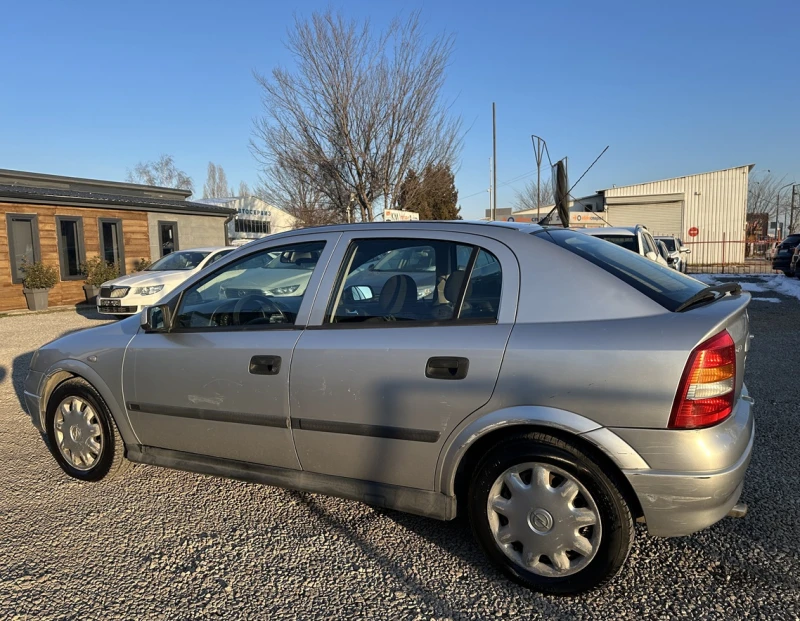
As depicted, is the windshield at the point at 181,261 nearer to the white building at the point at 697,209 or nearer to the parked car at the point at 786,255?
the parked car at the point at 786,255

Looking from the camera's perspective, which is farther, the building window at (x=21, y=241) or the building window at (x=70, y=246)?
the building window at (x=70, y=246)

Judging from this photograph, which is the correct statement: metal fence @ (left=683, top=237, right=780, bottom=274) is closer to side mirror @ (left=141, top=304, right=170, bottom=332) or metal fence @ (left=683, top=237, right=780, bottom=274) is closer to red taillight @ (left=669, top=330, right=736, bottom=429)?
red taillight @ (left=669, top=330, right=736, bottom=429)

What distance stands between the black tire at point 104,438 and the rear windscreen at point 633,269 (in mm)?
2883

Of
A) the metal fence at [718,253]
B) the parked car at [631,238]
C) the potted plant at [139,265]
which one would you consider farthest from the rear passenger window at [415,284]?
the metal fence at [718,253]

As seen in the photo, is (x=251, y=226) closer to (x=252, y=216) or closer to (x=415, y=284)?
(x=252, y=216)

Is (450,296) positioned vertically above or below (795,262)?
above

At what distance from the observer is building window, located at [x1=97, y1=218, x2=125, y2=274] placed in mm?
16422

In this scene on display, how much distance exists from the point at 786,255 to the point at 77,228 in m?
24.2

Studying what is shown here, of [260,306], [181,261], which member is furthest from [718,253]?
[260,306]

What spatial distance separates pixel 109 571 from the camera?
2727 mm

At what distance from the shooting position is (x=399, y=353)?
8.57 feet

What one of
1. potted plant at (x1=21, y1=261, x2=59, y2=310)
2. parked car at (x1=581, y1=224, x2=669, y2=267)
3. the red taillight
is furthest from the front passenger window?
potted plant at (x1=21, y1=261, x2=59, y2=310)

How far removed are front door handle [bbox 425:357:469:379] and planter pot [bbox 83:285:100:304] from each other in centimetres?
1550

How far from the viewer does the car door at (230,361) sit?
2949 millimetres
